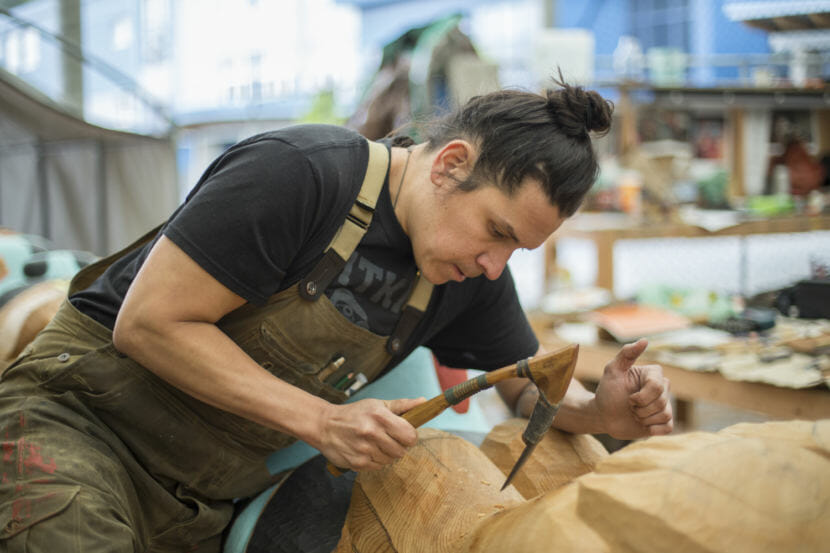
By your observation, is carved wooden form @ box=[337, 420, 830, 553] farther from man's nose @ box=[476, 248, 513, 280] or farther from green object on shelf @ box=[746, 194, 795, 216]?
green object on shelf @ box=[746, 194, 795, 216]

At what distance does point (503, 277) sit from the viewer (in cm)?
168

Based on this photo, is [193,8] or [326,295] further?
[193,8]

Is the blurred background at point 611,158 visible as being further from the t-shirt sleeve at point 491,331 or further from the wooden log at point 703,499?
the wooden log at point 703,499

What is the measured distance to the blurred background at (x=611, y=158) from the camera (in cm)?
303

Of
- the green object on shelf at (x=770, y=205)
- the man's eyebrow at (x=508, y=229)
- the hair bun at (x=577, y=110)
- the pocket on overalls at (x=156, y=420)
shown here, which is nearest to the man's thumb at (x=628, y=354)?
the man's eyebrow at (x=508, y=229)

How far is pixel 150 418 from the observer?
136 cm

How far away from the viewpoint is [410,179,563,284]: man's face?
1.26 meters

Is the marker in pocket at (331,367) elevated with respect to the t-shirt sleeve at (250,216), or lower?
lower

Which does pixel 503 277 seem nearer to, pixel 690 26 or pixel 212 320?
pixel 212 320

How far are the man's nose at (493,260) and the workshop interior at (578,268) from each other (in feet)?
0.87

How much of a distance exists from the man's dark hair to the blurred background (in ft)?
4.36

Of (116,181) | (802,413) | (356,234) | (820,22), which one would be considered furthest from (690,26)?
(356,234)

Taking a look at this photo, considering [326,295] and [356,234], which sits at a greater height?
[356,234]

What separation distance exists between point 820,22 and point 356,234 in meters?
3.82
